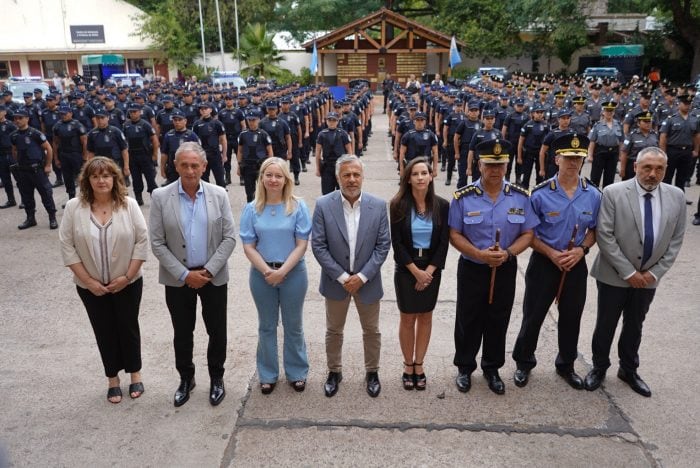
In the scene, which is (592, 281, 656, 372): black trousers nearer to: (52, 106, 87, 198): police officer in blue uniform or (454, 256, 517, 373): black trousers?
(454, 256, 517, 373): black trousers

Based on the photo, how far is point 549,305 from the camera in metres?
4.13

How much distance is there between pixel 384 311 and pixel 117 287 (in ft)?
8.59

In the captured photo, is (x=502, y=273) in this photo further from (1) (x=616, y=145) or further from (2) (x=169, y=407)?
(1) (x=616, y=145)

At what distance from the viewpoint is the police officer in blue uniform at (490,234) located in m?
3.79

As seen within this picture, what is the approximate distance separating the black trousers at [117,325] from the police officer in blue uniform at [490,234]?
2.28 meters

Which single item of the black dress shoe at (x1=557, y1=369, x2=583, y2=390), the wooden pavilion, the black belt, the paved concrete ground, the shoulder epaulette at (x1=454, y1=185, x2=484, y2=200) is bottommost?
the paved concrete ground

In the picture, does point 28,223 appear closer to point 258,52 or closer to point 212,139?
point 212,139

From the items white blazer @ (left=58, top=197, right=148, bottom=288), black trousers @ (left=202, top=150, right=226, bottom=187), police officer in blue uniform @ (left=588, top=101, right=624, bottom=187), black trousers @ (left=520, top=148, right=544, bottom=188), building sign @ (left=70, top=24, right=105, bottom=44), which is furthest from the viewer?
building sign @ (left=70, top=24, right=105, bottom=44)

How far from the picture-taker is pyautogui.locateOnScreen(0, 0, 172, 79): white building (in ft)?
118

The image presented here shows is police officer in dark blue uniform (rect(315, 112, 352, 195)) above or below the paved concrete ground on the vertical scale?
above

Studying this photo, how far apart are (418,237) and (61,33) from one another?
1579 inches

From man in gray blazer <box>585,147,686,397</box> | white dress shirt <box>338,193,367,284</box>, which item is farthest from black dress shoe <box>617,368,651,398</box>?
white dress shirt <box>338,193,367,284</box>

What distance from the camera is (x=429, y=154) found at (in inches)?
363

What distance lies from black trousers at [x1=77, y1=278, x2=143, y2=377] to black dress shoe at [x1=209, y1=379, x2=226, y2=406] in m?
0.56
